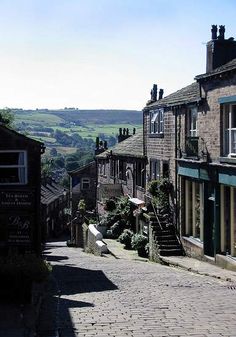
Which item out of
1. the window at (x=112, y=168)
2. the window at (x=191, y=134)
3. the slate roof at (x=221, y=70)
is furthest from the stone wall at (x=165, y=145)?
the window at (x=112, y=168)

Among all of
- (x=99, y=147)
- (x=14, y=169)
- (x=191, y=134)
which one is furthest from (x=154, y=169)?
(x=99, y=147)

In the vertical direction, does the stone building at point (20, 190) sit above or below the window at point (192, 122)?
below

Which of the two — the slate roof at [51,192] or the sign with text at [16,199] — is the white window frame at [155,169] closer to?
the sign with text at [16,199]

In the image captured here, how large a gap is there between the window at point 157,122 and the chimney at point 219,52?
222 inches

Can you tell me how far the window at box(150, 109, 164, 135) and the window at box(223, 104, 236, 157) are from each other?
8.51 metres

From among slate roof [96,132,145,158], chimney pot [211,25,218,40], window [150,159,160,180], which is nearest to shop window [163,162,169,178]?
window [150,159,160,180]

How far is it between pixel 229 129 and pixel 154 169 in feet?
36.3

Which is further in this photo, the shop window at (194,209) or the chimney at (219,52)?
the shop window at (194,209)

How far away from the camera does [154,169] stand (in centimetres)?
2969

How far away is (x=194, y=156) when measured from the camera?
22.5 meters

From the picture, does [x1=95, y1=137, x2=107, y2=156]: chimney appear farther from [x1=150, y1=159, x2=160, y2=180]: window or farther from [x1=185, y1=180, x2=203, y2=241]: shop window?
[x1=185, y1=180, x2=203, y2=241]: shop window

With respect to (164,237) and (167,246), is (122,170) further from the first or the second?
(167,246)

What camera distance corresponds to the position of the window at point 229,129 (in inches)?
738

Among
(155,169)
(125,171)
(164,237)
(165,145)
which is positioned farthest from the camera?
(125,171)
